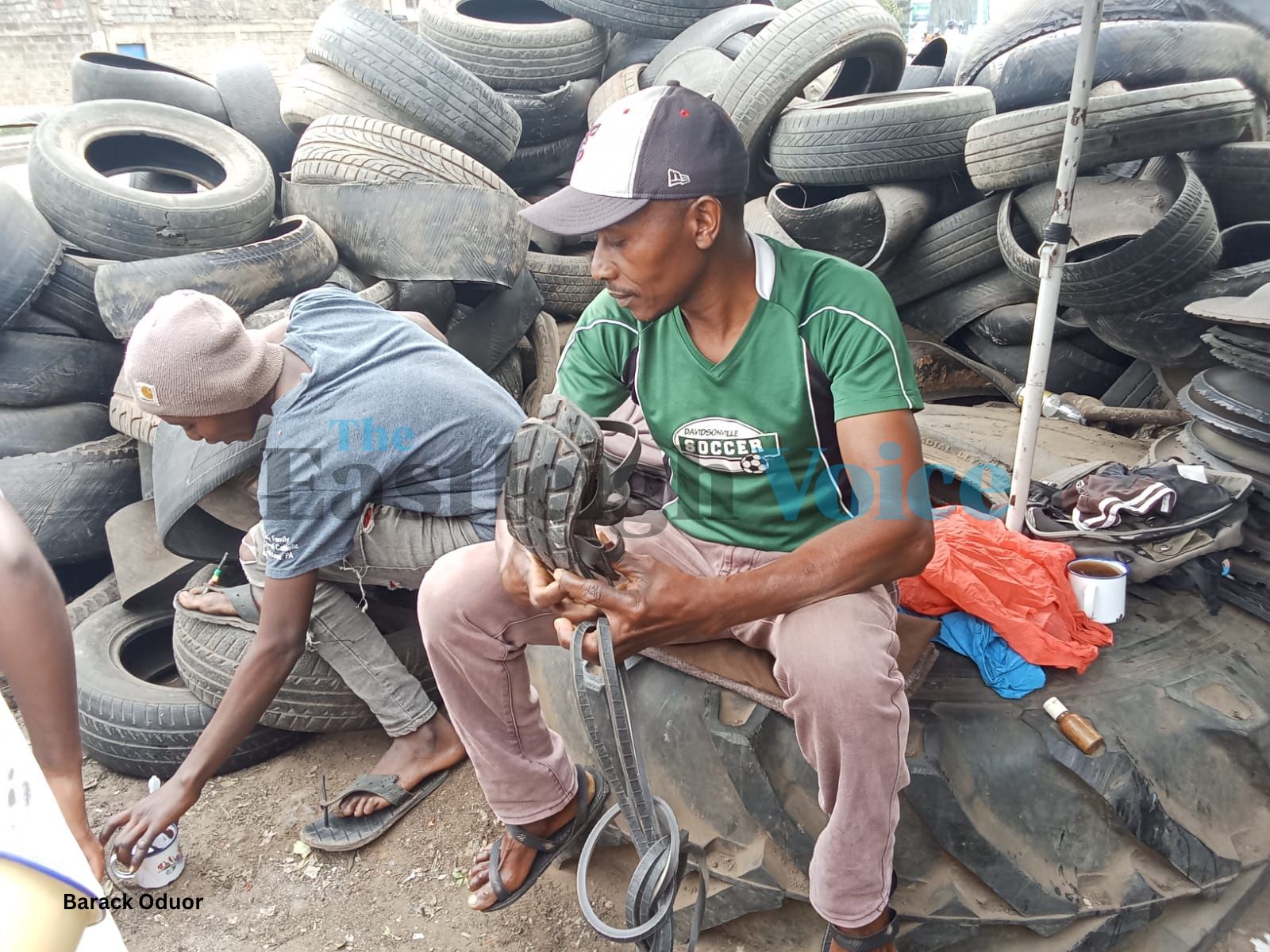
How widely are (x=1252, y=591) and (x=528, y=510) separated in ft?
6.31

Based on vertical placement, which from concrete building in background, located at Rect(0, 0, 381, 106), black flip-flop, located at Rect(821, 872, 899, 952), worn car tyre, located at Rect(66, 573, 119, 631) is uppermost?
black flip-flop, located at Rect(821, 872, 899, 952)

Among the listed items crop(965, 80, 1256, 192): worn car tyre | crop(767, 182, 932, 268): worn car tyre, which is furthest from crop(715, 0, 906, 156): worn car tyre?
crop(965, 80, 1256, 192): worn car tyre

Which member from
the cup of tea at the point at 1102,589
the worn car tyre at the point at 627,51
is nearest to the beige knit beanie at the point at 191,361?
the cup of tea at the point at 1102,589

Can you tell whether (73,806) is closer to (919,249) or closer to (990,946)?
(990,946)

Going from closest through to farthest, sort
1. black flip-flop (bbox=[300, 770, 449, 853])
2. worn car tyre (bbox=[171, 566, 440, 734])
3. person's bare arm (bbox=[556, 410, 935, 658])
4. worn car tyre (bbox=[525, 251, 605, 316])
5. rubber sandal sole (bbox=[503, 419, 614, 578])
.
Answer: rubber sandal sole (bbox=[503, 419, 614, 578]) < person's bare arm (bbox=[556, 410, 935, 658]) < black flip-flop (bbox=[300, 770, 449, 853]) < worn car tyre (bbox=[171, 566, 440, 734]) < worn car tyre (bbox=[525, 251, 605, 316])

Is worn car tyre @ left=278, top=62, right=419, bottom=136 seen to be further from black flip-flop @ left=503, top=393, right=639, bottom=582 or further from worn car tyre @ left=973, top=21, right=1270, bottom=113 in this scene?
black flip-flop @ left=503, top=393, right=639, bottom=582

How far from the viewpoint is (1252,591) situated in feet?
7.16

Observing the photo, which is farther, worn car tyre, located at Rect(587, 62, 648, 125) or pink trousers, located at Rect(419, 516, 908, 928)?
worn car tyre, located at Rect(587, 62, 648, 125)

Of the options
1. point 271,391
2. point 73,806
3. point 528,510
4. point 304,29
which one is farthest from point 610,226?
point 304,29

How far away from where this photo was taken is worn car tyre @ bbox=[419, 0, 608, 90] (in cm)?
514

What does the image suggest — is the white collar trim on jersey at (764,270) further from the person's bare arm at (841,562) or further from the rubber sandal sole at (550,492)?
the rubber sandal sole at (550,492)

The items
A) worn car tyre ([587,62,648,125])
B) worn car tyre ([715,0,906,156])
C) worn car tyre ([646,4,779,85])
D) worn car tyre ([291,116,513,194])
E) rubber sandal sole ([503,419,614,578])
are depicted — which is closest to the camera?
rubber sandal sole ([503,419,614,578])

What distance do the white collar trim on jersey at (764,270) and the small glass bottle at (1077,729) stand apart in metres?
1.07

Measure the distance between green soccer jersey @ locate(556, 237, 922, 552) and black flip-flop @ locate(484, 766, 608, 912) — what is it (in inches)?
29.3
